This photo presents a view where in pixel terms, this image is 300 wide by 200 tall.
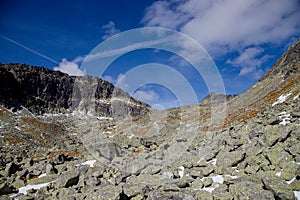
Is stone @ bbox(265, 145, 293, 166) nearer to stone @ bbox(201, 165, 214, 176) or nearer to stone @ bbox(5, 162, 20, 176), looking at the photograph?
stone @ bbox(201, 165, 214, 176)

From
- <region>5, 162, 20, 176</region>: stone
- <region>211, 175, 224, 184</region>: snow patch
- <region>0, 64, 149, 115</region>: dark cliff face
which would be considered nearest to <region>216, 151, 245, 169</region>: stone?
<region>211, 175, 224, 184</region>: snow patch

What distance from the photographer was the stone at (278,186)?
32.9 feet

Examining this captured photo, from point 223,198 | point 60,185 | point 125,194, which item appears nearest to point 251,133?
point 223,198

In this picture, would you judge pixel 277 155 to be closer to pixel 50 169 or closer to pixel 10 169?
pixel 50 169

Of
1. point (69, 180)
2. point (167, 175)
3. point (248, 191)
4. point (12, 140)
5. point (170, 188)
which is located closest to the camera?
point (248, 191)

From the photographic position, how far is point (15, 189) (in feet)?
55.5

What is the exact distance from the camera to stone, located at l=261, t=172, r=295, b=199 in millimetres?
10016

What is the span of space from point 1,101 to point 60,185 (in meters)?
106

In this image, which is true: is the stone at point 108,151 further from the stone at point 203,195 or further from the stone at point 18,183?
the stone at point 203,195

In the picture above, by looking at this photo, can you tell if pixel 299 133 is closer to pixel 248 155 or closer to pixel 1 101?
pixel 248 155

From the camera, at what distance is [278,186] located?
34.6 feet

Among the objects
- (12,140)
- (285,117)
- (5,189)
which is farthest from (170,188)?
(12,140)

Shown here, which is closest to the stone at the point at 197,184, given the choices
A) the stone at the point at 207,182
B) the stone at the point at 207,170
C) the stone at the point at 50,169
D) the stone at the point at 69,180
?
the stone at the point at 207,182

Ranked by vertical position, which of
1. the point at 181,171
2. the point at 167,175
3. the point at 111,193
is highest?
the point at 181,171
